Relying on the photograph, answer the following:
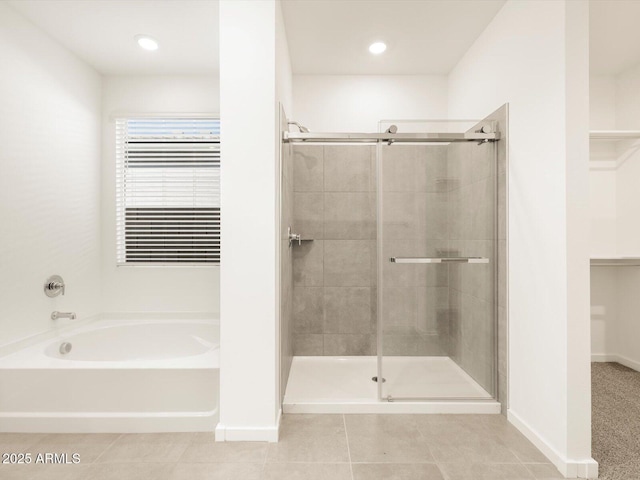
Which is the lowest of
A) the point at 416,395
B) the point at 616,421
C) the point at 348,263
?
the point at 616,421

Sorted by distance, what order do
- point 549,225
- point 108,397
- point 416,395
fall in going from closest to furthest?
point 549,225 < point 108,397 < point 416,395

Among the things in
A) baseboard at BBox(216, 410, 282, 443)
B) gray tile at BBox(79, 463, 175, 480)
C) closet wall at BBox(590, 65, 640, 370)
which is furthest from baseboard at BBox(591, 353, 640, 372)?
gray tile at BBox(79, 463, 175, 480)

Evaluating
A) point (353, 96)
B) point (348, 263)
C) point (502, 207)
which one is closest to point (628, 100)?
point (502, 207)

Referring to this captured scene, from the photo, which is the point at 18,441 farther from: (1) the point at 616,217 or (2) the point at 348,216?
(1) the point at 616,217

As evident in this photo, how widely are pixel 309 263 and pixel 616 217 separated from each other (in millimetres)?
2653

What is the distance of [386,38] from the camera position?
2.59m

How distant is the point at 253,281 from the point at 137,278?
167 cm

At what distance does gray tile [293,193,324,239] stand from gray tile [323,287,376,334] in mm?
503

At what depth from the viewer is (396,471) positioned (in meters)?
1.61

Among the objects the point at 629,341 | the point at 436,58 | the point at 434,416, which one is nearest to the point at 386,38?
the point at 436,58

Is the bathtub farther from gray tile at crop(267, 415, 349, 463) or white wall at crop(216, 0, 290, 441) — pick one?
gray tile at crop(267, 415, 349, 463)

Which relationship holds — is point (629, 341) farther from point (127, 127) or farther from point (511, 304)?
point (127, 127)

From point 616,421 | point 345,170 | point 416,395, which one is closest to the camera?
point 616,421

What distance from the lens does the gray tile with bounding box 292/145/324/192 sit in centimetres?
294
